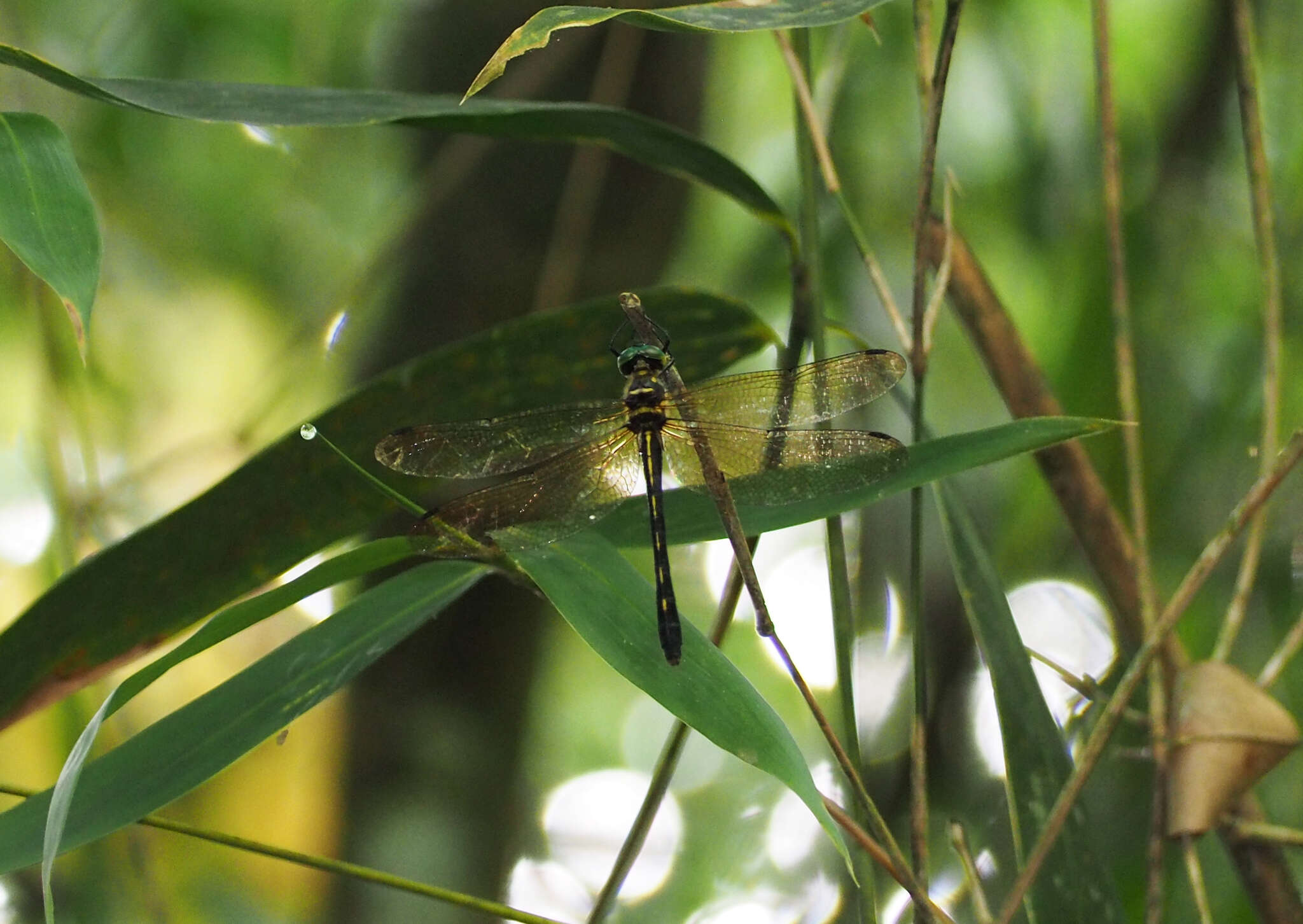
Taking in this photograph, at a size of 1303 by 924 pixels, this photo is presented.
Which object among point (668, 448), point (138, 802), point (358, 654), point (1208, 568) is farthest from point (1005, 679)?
point (138, 802)

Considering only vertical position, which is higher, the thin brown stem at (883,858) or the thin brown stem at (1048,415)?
the thin brown stem at (1048,415)

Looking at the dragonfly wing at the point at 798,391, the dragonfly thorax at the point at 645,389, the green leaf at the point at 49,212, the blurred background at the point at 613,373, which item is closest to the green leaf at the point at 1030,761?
the dragonfly wing at the point at 798,391

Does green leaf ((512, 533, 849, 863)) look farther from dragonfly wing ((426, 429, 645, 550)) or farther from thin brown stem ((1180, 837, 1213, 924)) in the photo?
thin brown stem ((1180, 837, 1213, 924))

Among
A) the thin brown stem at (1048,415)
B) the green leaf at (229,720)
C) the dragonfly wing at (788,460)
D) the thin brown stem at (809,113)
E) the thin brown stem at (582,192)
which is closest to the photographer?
the green leaf at (229,720)

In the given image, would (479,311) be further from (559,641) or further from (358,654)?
(358,654)

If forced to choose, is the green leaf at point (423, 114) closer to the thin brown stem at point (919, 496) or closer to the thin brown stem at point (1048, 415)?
the thin brown stem at point (919, 496)

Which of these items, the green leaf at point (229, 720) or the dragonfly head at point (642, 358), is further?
the dragonfly head at point (642, 358)

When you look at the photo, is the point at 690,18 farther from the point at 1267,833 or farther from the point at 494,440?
the point at 1267,833
